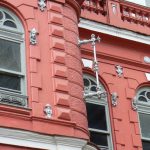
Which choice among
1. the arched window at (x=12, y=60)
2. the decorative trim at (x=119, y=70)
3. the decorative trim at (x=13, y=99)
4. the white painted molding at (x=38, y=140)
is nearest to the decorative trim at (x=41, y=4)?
the arched window at (x=12, y=60)

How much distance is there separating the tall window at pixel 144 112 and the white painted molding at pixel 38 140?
3.63 meters

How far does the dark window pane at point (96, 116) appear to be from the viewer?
13308mm

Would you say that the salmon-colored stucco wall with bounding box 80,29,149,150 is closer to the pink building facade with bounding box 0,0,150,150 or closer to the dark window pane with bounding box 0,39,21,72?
the pink building facade with bounding box 0,0,150,150

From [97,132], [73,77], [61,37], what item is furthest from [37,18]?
[97,132]

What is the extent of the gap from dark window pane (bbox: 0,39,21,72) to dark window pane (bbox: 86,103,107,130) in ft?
9.74

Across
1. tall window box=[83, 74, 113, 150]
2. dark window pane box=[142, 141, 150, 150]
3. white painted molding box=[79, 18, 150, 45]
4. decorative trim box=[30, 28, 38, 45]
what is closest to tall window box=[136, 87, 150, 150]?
dark window pane box=[142, 141, 150, 150]

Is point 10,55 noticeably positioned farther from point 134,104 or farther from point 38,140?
point 134,104

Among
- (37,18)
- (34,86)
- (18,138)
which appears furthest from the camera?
(37,18)

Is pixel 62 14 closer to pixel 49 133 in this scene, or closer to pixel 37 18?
pixel 37 18

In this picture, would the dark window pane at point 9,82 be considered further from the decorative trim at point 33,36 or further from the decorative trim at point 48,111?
the decorative trim at point 33,36

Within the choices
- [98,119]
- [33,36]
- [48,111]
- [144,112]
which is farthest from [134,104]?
[48,111]

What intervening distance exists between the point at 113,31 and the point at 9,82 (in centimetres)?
448

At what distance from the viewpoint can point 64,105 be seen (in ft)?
35.3

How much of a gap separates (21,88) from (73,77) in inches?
45.2
